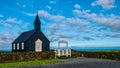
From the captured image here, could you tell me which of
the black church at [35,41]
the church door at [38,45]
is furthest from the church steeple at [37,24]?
the church door at [38,45]

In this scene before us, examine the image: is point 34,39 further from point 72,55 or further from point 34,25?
point 72,55

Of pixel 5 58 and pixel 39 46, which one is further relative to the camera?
pixel 39 46

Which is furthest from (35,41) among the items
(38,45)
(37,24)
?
(37,24)

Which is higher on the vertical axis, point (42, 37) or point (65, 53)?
point (42, 37)

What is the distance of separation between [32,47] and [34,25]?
5050 mm

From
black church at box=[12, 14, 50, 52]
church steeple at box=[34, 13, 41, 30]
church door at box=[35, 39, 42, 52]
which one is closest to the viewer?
black church at box=[12, 14, 50, 52]

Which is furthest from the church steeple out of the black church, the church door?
the church door

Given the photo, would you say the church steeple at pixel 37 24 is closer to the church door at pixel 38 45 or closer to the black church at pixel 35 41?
the black church at pixel 35 41

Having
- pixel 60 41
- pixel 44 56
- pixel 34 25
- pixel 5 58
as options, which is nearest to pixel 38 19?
pixel 34 25

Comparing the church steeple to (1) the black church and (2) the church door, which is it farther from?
(2) the church door

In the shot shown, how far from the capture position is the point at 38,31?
53594 mm

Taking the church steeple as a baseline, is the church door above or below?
below

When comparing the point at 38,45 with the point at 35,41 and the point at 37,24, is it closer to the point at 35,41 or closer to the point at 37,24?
the point at 35,41

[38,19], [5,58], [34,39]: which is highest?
[38,19]
